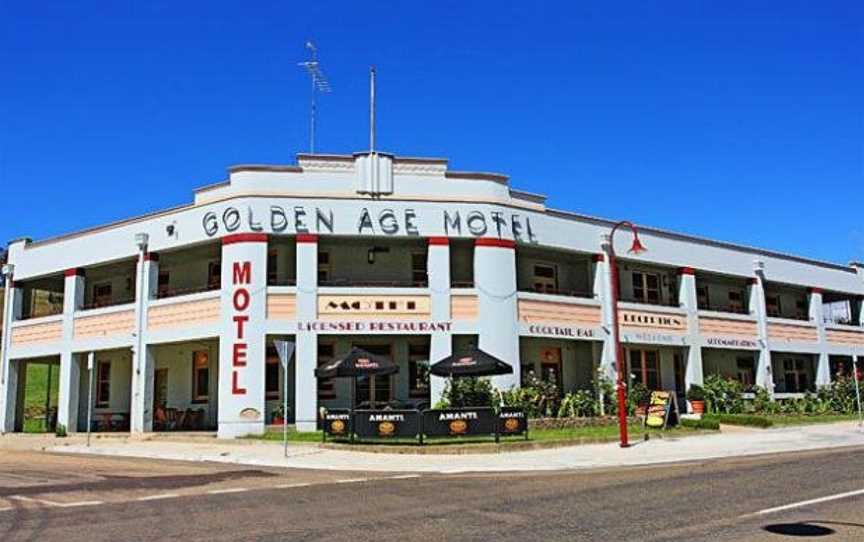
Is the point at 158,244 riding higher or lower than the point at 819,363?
higher

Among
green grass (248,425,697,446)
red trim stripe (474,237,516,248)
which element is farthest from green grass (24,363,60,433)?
red trim stripe (474,237,516,248)

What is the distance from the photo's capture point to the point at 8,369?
34.5 metres

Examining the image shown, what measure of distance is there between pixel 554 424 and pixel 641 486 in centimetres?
1359

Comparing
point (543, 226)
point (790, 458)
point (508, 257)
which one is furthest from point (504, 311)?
point (790, 458)

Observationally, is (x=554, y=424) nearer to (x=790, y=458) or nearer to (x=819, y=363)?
(x=790, y=458)

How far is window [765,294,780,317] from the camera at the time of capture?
41.9 m

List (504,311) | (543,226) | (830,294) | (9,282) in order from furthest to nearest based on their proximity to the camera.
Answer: (830,294) → (9,282) → (543,226) → (504,311)

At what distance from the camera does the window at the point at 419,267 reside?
30562 millimetres

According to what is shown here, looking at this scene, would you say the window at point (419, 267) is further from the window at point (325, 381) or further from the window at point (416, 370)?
the window at point (325, 381)

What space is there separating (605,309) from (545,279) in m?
2.75

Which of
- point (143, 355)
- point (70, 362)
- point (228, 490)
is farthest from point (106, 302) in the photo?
point (228, 490)

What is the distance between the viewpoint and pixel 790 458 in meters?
18.6

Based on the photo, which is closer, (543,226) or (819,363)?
(543,226)

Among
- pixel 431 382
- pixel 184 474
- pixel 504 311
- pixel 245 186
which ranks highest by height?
pixel 245 186
